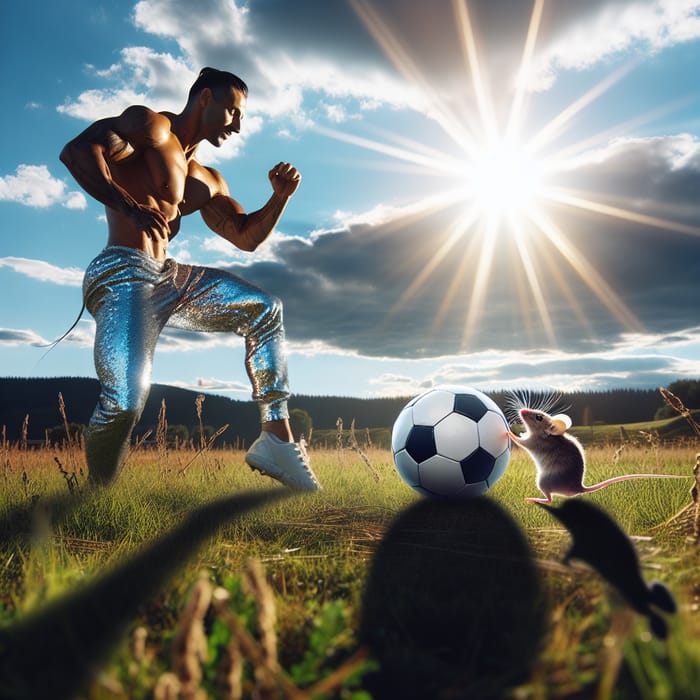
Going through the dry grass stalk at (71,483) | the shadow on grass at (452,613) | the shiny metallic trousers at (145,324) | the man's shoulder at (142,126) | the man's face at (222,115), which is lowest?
the shadow on grass at (452,613)

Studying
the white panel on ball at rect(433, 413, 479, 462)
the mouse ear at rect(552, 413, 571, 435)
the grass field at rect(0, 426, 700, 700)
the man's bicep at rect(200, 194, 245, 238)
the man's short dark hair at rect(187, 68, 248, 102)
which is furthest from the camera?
the man's bicep at rect(200, 194, 245, 238)

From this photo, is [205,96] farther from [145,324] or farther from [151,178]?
[145,324]

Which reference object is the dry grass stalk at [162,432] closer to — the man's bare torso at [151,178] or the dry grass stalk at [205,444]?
the dry grass stalk at [205,444]

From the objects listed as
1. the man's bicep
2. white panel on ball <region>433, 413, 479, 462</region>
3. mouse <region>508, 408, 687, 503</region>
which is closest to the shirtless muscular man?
the man's bicep

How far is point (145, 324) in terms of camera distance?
566cm

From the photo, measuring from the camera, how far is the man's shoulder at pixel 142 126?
563 centimetres

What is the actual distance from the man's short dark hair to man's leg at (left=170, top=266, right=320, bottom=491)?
68.6 inches

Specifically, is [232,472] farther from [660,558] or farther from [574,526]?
[660,558]

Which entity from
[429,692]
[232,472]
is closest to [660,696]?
[429,692]

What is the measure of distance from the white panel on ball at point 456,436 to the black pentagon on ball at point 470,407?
0.04 m

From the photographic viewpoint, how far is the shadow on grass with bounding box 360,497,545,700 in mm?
2295

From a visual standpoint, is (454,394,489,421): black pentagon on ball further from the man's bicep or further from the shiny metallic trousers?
the man's bicep

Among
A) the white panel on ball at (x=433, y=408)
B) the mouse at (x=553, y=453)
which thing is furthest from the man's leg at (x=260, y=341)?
the mouse at (x=553, y=453)

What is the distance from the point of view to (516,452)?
11656 mm
